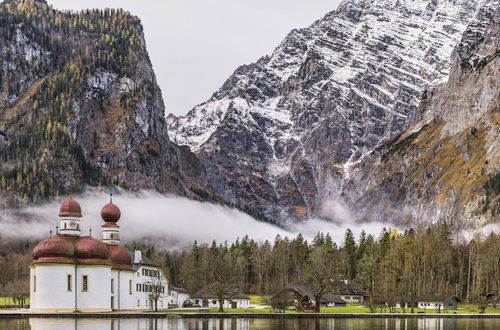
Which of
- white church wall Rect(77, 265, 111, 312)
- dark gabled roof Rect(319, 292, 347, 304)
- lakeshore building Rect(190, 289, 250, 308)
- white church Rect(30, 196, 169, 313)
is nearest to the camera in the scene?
white church Rect(30, 196, 169, 313)

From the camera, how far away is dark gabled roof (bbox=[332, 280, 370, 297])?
17862 cm

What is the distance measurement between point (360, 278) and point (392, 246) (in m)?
10.5

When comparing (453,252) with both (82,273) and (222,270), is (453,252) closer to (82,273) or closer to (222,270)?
(222,270)

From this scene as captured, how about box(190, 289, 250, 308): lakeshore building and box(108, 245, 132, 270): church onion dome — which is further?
box(190, 289, 250, 308): lakeshore building

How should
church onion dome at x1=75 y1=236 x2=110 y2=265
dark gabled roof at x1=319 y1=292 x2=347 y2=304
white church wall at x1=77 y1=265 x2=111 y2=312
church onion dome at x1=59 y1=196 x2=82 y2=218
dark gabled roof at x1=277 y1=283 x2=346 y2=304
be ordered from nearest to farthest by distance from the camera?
1. white church wall at x1=77 y1=265 x2=111 y2=312
2. church onion dome at x1=75 y1=236 x2=110 y2=265
3. church onion dome at x1=59 y1=196 x2=82 y2=218
4. dark gabled roof at x1=277 y1=283 x2=346 y2=304
5. dark gabled roof at x1=319 y1=292 x2=347 y2=304

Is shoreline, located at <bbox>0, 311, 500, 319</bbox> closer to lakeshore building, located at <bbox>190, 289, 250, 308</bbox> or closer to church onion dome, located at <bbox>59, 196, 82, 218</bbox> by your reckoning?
church onion dome, located at <bbox>59, 196, 82, 218</bbox>

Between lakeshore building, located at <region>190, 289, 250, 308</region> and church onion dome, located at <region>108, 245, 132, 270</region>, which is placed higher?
church onion dome, located at <region>108, 245, 132, 270</region>

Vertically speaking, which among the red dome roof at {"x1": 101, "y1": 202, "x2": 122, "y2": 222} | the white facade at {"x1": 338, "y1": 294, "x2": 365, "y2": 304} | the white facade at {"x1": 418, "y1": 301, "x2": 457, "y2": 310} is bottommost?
the white facade at {"x1": 338, "y1": 294, "x2": 365, "y2": 304}

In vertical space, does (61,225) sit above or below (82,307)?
above

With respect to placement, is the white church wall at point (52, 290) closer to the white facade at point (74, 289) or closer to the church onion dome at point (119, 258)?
the white facade at point (74, 289)

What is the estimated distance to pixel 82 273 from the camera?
126 metres

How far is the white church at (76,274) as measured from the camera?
123062 millimetres

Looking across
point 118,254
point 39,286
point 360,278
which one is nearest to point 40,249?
point 39,286

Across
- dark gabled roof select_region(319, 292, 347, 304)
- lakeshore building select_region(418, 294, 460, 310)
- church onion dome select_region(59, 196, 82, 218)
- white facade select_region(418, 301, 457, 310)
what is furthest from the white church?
lakeshore building select_region(418, 294, 460, 310)
